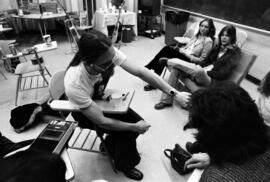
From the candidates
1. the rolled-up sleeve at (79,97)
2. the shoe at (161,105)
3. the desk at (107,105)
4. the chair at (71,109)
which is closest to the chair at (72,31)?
the shoe at (161,105)

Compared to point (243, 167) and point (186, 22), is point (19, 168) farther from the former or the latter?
point (186, 22)

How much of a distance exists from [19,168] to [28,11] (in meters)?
5.49

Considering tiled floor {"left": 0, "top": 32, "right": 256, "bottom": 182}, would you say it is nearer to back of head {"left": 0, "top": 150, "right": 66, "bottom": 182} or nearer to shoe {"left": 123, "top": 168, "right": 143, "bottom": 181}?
shoe {"left": 123, "top": 168, "right": 143, "bottom": 181}

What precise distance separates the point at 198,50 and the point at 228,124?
7.99ft

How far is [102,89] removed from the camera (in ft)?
5.23

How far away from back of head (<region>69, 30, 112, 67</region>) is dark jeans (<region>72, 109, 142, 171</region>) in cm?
49

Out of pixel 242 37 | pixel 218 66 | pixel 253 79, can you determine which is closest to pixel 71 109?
pixel 218 66

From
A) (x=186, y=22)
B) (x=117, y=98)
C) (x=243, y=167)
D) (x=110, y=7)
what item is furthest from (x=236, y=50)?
(x=110, y=7)

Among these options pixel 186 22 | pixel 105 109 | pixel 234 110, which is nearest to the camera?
pixel 234 110

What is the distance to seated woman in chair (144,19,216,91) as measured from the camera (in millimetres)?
2784

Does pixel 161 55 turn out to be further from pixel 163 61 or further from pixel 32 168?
pixel 32 168

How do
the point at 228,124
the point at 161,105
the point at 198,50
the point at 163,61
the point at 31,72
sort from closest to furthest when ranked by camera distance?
the point at 228,124 < the point at 161,105 < the point at 163,61 < the point at 198,50 < the point at 31,72

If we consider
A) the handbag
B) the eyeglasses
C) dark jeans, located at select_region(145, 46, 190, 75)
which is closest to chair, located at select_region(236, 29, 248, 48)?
dark jeans, located at select_region(145, 46, 190, 75)

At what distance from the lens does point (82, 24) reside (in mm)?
5152
